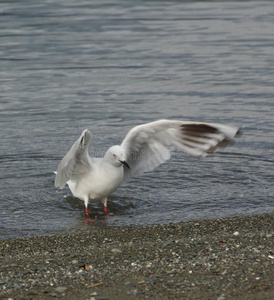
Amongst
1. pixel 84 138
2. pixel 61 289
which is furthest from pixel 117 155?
pixel 61 289

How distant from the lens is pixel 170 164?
1045cm

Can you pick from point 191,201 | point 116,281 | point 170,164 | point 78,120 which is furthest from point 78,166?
point 78,120

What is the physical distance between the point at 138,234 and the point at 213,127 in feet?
4.53

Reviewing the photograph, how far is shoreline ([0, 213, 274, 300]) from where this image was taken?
5.50 m

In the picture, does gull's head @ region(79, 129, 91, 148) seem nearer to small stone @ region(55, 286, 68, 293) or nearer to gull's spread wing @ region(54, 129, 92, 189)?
gull's spread wing @ region(54, 129, 92, 189)

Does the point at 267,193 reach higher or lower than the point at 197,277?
lower

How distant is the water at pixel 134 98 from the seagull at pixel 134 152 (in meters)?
0.39

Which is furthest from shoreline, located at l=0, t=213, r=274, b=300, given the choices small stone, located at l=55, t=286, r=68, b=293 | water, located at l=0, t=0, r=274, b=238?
water, located at l=0, t=0, r=274, b=238

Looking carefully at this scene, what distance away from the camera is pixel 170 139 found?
7.91 metres

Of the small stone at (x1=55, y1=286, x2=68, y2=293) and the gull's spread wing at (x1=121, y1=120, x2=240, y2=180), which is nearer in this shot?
the small stone at (x1=55, y1=286, x2=68, y2=293)

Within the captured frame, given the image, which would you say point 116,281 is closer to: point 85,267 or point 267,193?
point 85,267

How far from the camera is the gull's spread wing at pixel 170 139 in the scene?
7414 millimetres

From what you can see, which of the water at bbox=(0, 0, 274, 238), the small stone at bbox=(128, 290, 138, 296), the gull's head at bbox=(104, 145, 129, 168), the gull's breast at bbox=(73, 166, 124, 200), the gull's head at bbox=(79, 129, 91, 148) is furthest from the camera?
the water at bbox=(0, 0, 274, 238)

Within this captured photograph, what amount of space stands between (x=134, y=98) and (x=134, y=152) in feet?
18.9
